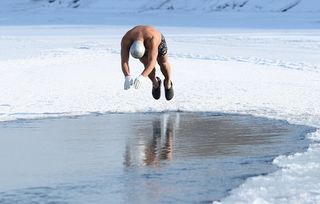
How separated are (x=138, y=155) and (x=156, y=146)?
600 millimetres

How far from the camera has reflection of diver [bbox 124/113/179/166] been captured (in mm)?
7953

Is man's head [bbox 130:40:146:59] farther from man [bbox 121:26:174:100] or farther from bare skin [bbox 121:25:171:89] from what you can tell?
bare skin [bbox 121:25:171:89]

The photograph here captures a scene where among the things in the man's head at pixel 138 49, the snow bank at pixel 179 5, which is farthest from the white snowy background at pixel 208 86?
the snow bank at pixel 179 5

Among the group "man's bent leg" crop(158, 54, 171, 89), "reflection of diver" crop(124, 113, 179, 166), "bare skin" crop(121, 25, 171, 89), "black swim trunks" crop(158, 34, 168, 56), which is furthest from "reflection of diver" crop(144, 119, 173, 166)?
"man's bent leg" crop(158, 54, 171, 89)

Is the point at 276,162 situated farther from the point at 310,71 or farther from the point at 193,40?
the point at 193,40

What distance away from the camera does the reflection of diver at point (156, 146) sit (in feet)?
26.1

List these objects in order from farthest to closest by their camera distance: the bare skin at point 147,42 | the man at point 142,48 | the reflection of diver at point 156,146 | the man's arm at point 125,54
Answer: the man's arm at point 125,54 < the bare skin at point 147,42 < the man at point 142,48 < the reflection of diver at point 156,146

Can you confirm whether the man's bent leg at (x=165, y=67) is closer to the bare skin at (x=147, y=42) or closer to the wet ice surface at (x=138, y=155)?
the bare skin at (x=147, y=42)

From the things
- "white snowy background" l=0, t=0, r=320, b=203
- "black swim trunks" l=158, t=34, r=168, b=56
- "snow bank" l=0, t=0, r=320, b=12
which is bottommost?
"white snowy background" l=0, t=0, r=320, b=203

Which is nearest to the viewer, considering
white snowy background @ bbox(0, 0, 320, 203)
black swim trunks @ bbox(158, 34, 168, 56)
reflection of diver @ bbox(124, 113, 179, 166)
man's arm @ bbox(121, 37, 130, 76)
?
white snowy background @ bbox(0, 0, 320, 203)

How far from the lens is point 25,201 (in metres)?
6.24

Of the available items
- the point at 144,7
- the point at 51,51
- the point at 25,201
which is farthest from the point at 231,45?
the point at 144,7

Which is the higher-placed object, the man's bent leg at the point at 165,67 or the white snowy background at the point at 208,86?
the man's bent leg at the point at 165,67

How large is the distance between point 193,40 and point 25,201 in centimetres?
2258
